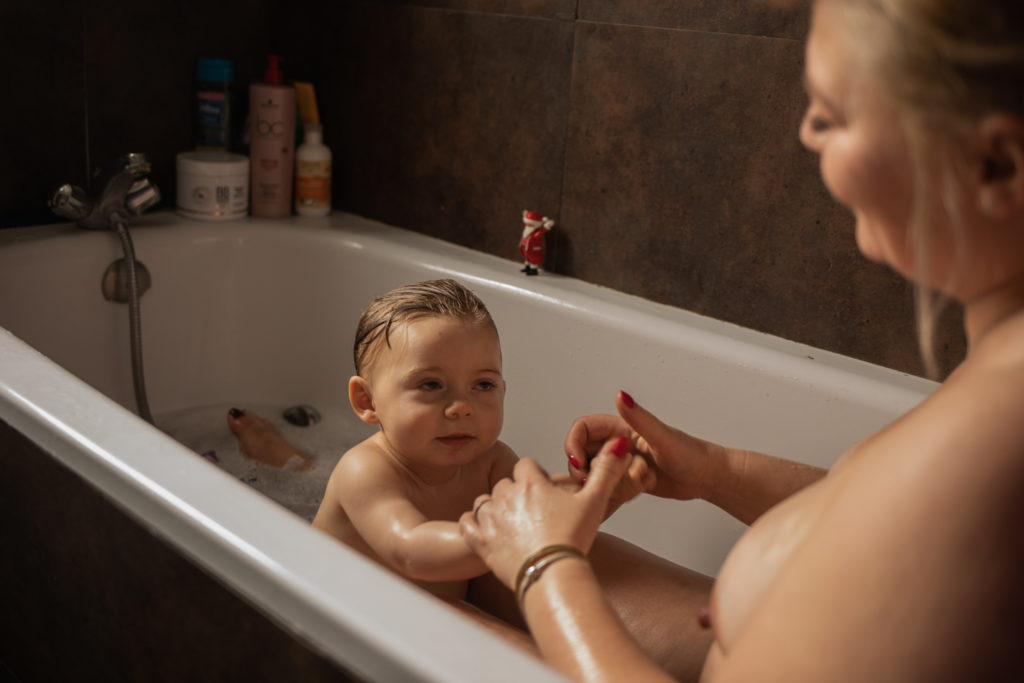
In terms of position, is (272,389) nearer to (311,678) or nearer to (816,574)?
(311,678)

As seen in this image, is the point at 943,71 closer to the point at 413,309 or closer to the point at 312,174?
the point at 413,309

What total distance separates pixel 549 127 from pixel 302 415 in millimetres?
684

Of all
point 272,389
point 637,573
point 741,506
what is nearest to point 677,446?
point 741,506

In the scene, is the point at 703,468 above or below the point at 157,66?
below

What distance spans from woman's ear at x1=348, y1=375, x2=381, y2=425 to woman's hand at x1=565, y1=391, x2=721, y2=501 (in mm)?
247

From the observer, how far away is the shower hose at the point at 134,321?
62.6 inches

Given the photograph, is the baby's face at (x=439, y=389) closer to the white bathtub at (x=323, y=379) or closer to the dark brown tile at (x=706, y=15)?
the white bathtub at (x=323, y=379)

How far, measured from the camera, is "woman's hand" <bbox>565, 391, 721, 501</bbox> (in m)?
0.92

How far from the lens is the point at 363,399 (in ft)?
3.60

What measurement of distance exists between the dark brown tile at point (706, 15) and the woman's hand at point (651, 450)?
2.04 ft

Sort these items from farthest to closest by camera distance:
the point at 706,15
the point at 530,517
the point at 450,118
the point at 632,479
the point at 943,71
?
the point at 450,118 < the point at 706,15 < the point at 632,479 < the point at 530,517 < the point at 943,71

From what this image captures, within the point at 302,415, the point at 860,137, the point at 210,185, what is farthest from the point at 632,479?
the point at 210,185

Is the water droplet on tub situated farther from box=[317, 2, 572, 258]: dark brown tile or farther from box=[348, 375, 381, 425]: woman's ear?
→ box=[348, 375, 381, 425]: woman's ear

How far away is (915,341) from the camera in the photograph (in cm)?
129
